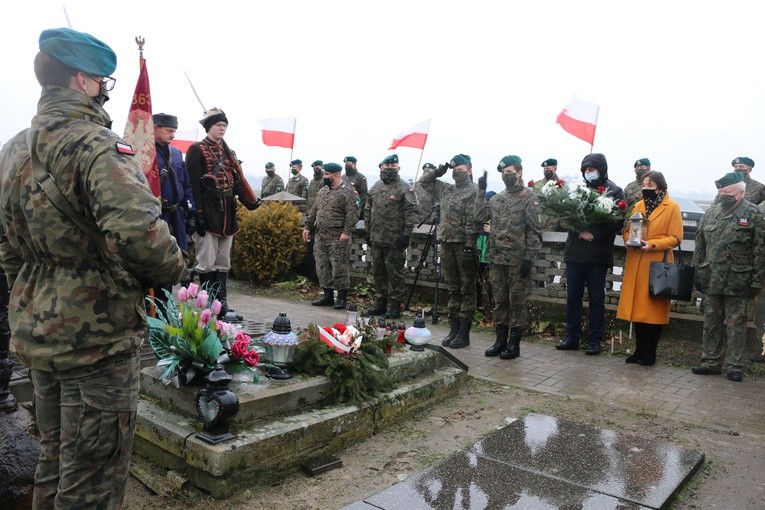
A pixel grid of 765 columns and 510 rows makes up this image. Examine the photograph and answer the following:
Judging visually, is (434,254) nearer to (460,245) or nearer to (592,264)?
(460,245)

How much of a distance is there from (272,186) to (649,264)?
1132 cm

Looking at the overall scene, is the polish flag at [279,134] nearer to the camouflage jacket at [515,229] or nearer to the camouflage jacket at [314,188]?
the camouflage jacket at [314,188]

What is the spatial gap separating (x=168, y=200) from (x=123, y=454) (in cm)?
414

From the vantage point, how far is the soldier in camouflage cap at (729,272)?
6.39 metres

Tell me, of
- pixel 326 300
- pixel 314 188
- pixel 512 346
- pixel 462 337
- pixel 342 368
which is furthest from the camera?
pixel 314 188

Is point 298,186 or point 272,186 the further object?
point 272,186

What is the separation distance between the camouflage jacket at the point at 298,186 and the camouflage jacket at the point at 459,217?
315 inches

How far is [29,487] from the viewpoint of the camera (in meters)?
3.34

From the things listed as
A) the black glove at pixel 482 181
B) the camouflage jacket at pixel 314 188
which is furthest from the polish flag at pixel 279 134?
the black glove at pixel 482 181

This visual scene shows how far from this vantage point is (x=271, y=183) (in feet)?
54.1

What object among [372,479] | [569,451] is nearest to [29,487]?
[372,479]

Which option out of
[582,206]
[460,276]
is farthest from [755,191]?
[460,276]

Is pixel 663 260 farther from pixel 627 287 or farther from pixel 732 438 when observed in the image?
pixel 732 438

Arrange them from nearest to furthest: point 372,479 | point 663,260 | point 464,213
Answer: point 372,479 < point 663,260 < point 464,213
